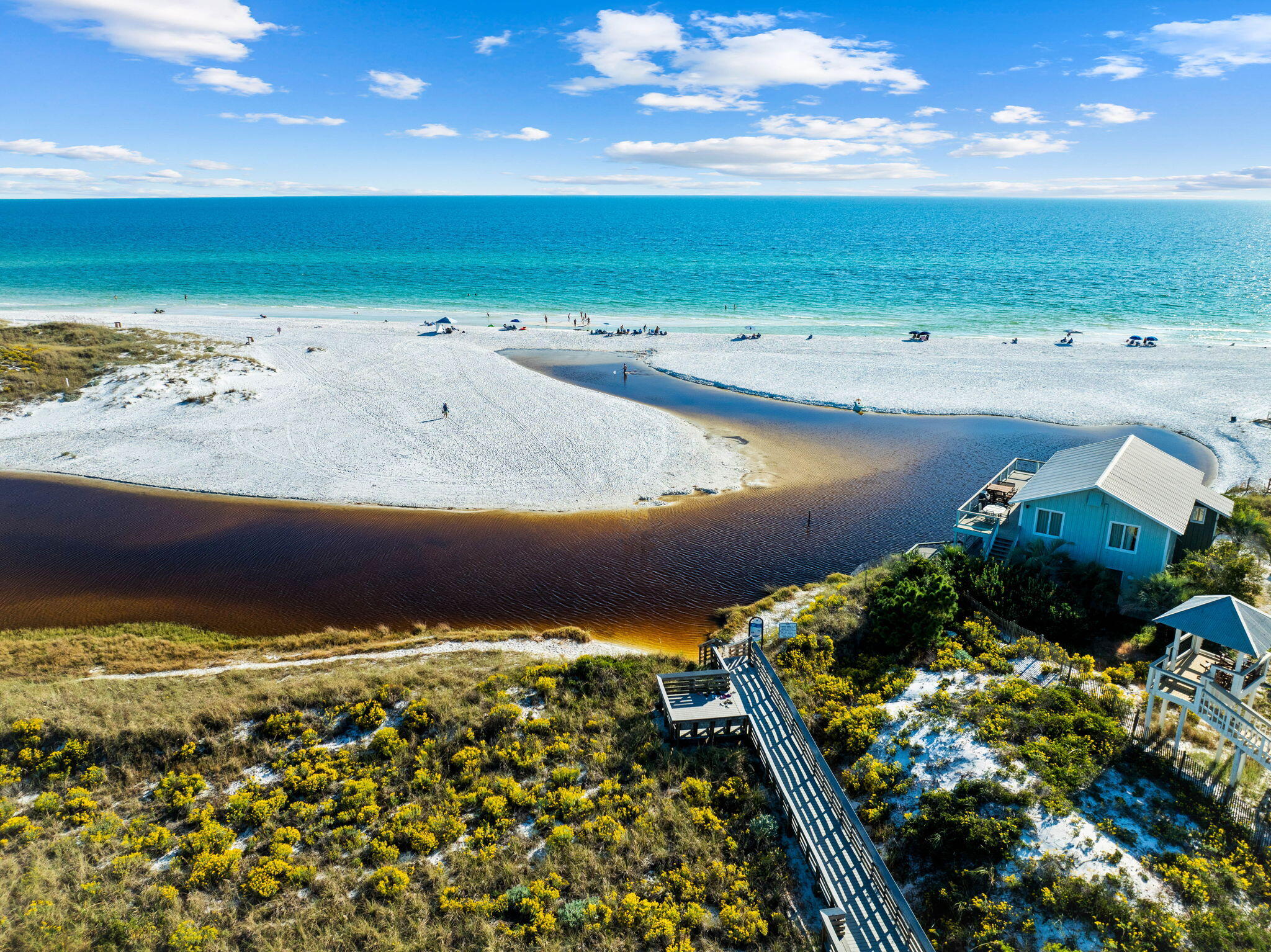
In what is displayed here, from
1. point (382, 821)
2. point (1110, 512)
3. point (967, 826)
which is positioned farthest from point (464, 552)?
point (1110, 512)

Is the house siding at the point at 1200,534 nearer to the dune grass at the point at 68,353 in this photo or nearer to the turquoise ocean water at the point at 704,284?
the turquoise ocean water at the point at 704,284

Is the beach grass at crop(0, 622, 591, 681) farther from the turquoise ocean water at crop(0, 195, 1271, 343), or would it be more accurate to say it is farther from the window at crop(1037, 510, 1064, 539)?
the turquoise ocean water at crop(0, 195, 1271, 343)

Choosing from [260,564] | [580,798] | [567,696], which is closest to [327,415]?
[260,564]

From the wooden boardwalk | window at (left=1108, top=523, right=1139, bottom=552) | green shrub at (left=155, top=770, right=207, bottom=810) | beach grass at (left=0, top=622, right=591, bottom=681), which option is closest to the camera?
the wooden boardwalk

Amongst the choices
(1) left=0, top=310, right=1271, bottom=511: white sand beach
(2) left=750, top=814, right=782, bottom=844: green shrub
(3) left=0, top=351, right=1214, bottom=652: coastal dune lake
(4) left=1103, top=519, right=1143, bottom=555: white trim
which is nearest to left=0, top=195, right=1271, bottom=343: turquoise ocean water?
(1) left=0, top=310, right=1271, bottom=511: white sand beach

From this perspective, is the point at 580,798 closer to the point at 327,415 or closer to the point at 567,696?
the point at 567,696

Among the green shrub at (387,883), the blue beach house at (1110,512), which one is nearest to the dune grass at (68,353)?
the green shrub at (387,883)
